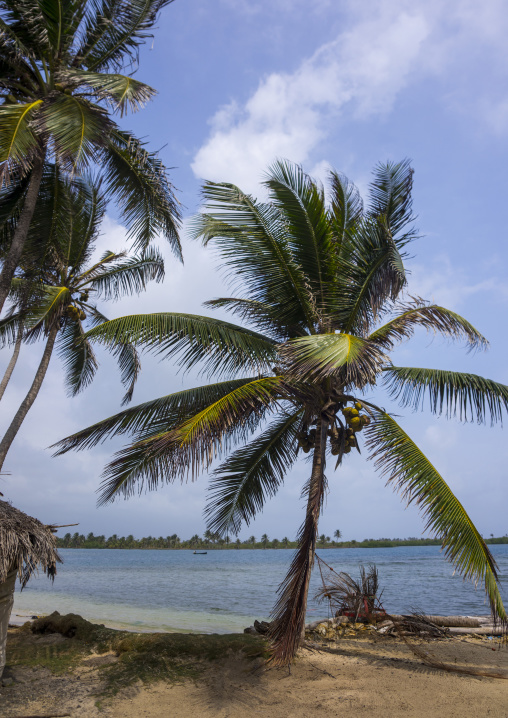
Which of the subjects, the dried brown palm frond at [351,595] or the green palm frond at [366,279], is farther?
the dried brown palm frond at [351,595]

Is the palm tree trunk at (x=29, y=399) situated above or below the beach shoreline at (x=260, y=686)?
above

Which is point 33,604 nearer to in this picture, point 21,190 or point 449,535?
point 21,190

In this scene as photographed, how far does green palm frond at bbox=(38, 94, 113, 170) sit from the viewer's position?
22.0 ft

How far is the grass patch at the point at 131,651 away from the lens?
6520 millimetres

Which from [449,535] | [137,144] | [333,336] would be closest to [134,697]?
[449,535]

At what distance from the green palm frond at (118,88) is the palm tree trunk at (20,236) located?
1449 millimetres

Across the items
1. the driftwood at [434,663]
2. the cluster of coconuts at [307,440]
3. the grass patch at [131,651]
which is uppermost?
the cluster of coconuts at [307,440]

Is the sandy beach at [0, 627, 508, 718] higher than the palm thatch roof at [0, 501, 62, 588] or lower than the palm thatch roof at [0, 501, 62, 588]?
lower

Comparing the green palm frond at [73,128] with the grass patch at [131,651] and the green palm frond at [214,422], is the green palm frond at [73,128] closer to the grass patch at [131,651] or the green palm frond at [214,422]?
the green palm frond at [214,422]

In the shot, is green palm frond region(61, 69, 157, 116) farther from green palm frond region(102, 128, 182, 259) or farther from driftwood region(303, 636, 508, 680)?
driftwood region(303, 636, 508, 680)

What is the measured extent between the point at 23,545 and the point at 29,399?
4.25 meters

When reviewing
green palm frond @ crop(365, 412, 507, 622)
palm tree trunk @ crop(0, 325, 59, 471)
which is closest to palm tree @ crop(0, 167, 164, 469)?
palm tree trunk @ crop(0, 325, 59, 471)

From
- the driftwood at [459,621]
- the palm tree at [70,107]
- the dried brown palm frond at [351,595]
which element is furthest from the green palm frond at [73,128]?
the driftwood at [459,621]

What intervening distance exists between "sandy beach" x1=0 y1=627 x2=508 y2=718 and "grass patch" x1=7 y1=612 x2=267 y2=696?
80 mm
